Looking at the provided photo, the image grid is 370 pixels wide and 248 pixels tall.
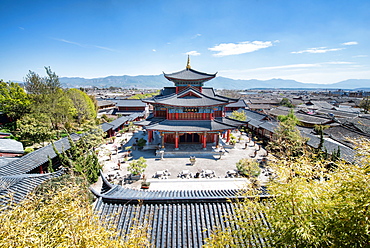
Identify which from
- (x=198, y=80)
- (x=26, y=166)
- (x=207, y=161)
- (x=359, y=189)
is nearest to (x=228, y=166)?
(x=207, y=161)

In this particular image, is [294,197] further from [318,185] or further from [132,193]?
[132,193]

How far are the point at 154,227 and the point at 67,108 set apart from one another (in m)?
31.6

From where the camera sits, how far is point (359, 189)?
3.19 m

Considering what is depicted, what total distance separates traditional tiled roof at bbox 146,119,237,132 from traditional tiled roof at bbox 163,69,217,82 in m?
6.76

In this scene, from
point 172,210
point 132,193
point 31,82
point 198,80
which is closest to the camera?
point 172,210

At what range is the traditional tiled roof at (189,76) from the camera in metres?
25.9

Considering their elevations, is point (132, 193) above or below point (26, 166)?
above

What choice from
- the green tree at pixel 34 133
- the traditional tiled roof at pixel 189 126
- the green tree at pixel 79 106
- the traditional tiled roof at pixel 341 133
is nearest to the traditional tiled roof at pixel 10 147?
the green tree at pixel 34 133

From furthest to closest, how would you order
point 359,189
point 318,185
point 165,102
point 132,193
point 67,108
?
point 67,108, point 165,102, point 132,193, point 318,185, point 359,189

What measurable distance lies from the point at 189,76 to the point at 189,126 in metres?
8.67

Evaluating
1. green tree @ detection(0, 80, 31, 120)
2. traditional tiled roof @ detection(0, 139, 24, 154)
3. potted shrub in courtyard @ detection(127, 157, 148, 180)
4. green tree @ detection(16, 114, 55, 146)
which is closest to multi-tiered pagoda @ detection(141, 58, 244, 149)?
potted shrub in courtyard @ detection(127, 157, 148, 180)

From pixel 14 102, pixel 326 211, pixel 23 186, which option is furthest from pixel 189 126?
pixel 14 102

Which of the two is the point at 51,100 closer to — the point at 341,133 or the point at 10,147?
the point at 10,147

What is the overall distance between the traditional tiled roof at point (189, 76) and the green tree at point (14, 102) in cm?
2565
